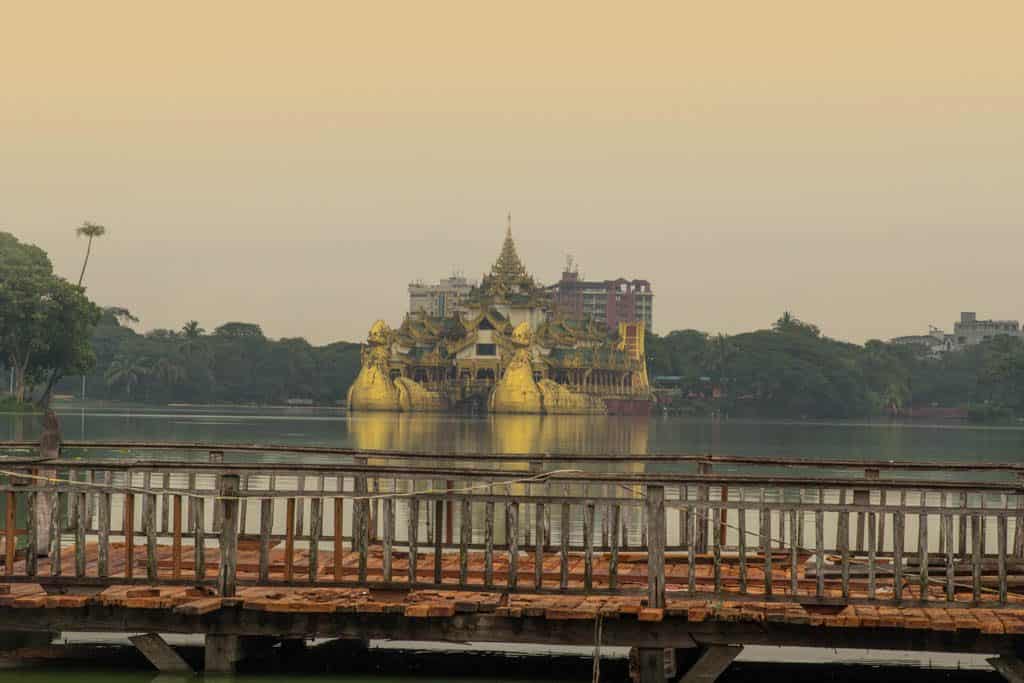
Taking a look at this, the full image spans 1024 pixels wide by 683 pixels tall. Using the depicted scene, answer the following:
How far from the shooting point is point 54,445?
17031 millimetres

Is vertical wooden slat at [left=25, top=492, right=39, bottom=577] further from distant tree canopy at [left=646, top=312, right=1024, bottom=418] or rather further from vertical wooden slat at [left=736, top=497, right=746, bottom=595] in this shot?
distant tree canopy at [left=646, top=312, right=1024, bottom=418]

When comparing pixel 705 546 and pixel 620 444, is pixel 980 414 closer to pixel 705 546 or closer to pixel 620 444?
pixel 620 444

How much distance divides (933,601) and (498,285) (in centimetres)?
16601

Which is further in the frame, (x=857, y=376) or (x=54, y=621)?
(x=857, y=376)

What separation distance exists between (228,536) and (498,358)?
163 meters

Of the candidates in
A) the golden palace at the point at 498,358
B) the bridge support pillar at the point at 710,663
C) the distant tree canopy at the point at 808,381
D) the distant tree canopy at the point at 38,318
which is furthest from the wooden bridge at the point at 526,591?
the distant tree canopy at the point at 808,381

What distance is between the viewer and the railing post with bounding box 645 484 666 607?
14188 mm

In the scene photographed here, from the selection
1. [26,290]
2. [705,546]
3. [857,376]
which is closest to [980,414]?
[857,376]

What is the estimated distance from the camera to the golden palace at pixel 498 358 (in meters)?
174

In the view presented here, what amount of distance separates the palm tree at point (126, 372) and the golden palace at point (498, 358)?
2579 cm

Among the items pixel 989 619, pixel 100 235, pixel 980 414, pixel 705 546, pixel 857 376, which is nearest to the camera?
pixel 989 619

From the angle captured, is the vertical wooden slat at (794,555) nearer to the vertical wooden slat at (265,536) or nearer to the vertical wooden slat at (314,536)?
the vertical wooden slat at (314,536)

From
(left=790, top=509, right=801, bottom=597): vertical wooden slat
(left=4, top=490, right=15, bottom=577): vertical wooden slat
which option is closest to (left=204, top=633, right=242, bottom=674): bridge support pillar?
(left=4, top=490, right=15, bottom=577): vertical wooden slat

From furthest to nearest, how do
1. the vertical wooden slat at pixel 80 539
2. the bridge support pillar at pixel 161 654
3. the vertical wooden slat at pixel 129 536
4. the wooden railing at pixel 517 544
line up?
the vertical wooden slat at pixel 129 536 → the bridge support pillar at pixel 161 654 → the vertical wooden slat at pixel 80 539 → the wooden railing at pixel 517 544
